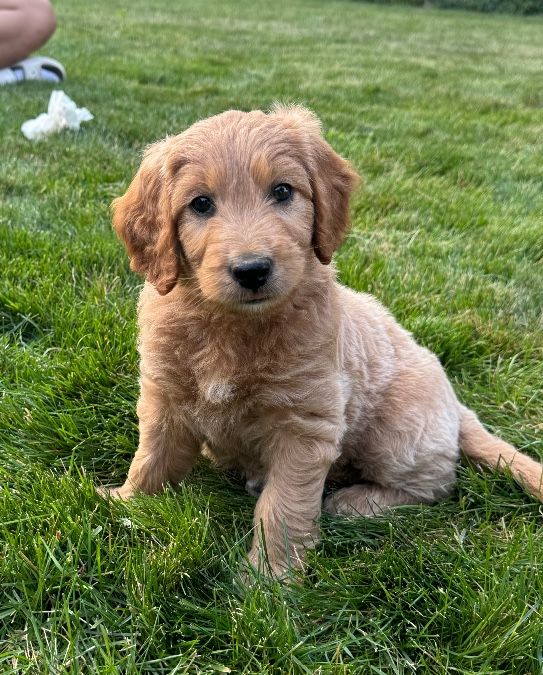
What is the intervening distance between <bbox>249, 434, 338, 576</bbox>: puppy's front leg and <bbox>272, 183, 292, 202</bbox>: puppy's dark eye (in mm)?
830

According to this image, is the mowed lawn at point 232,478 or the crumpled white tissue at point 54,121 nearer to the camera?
the mowed lawn at point 232,478

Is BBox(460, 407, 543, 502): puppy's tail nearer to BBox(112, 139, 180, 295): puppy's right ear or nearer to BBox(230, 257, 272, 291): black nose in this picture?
BBox(230, 257, 272, 291): black nose

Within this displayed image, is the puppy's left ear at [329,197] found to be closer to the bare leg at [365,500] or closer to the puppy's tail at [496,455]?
the bare leg at [365,500]

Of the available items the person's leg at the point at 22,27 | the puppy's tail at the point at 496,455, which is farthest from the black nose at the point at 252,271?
the person's leg at the point at 22,27

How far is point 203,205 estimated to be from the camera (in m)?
2.25

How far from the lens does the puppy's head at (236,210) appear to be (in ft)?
6.79

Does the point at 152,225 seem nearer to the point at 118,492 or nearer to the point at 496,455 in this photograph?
the point at 118,492

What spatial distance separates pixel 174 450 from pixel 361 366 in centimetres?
84

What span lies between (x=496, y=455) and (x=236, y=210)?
1515 millimetres

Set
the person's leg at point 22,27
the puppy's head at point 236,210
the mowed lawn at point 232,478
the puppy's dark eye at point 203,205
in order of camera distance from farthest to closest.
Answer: the person's leg at point 22,27 < the puppy's dark eye at point 203,205 < the puppy's head at point 236,210 < the mowed lawn at point 232,478

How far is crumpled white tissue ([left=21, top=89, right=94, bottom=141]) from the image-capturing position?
19.7 feet

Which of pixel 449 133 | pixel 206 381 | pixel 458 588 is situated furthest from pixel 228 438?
pixel 449 133

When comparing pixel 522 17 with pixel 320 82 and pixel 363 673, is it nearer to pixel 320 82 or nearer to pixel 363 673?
pixel 320 82

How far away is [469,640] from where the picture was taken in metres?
1.94
